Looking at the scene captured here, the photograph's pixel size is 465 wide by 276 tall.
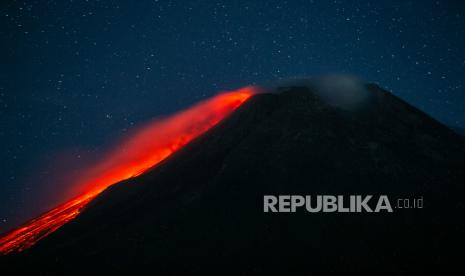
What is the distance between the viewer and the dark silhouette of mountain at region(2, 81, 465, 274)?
84.9 ft

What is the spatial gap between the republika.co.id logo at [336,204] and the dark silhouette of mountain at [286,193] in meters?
0.55

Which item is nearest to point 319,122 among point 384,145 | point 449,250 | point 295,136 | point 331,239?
point 295,136

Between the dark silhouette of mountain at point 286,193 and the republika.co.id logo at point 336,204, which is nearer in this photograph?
the dark silhouette of mountain at point 286,193

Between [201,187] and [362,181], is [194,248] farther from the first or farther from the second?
[362,181]

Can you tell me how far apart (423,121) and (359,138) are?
11.3m

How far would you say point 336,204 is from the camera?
102 feet

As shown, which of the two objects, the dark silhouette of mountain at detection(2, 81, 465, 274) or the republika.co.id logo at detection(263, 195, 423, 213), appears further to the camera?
the republika.co.id logo at detection(263, 195, 423, 213)

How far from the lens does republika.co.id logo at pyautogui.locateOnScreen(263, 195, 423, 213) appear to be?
30.5 metres

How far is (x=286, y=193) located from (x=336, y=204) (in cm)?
481

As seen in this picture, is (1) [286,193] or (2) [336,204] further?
(1) [286,193]

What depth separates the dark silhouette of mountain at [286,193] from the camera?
25.9 metres

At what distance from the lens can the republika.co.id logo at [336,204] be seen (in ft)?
100

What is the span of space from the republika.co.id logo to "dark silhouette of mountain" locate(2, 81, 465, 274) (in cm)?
55

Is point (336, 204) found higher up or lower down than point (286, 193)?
lower down
